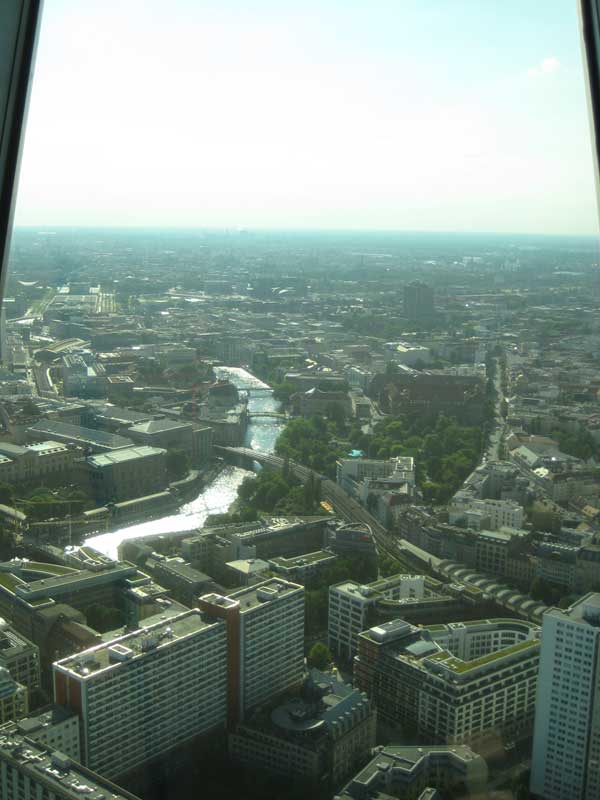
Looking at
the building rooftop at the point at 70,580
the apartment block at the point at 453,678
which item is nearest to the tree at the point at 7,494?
the building rooftop at the point at 70,580

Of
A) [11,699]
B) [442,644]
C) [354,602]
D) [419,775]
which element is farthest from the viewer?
[354,602]

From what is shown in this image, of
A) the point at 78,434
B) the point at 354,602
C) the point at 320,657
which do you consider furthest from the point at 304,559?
the point at 78,434

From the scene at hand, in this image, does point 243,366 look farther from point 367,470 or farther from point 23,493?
point 23,493

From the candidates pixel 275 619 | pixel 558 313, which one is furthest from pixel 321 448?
pixel 275 619

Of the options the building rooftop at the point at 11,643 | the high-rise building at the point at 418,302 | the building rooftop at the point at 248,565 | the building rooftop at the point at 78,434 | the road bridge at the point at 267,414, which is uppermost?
the high-rise building at the point at 418,302

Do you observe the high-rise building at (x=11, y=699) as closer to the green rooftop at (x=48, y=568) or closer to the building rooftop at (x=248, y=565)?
the green rooftop at (x=48, y=568)

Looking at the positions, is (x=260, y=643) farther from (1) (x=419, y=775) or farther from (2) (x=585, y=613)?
(2) (x=585, y=613)
